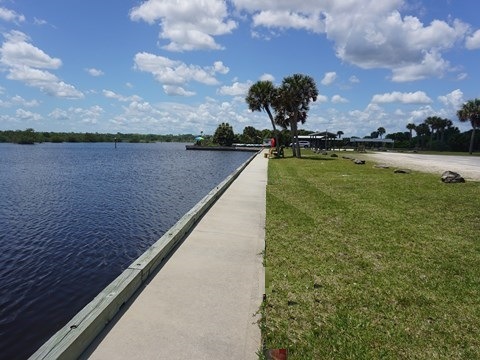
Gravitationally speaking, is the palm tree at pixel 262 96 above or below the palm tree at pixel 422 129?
above

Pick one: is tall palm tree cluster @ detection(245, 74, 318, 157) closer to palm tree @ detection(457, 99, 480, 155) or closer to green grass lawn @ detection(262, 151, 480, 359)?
green grass lawn @ detection(262, 151, 480, 359)

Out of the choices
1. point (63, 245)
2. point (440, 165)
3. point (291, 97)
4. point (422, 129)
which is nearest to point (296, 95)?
point (291, 97)

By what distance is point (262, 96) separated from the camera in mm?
53188

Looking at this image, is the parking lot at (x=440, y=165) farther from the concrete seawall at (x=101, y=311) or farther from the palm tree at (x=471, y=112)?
the palm tree at (x=471, y=112)

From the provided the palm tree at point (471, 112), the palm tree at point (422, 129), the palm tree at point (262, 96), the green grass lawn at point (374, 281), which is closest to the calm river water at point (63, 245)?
the green grass lawn at point (374, 281)

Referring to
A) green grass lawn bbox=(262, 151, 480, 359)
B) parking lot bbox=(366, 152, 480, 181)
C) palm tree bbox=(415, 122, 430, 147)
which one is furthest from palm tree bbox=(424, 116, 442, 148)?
green grass lawn bbox=(262, 151, 480, 359)

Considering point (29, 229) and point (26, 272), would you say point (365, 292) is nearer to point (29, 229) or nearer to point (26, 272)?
point (26, 272)

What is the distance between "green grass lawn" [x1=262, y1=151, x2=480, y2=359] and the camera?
4.36 m

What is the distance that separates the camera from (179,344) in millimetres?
4234

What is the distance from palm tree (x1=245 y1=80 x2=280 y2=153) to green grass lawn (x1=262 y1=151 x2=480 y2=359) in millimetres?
42109

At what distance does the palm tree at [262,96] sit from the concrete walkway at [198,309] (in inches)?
1808

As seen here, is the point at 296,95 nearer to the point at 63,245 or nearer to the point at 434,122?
the point at 63,245

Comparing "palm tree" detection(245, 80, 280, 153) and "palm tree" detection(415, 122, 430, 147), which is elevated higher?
"palm tree" detection(245, 80, 280, 153)

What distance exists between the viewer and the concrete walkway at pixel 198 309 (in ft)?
13.6
